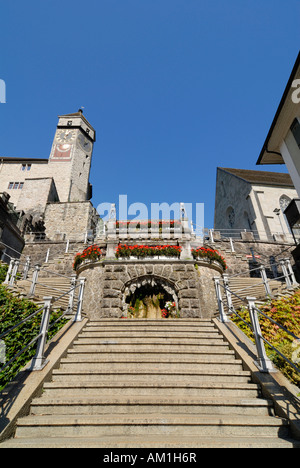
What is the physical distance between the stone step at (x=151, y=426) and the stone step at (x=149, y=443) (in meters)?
0.15

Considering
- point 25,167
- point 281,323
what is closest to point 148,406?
point 281,323

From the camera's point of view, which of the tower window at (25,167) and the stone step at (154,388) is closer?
the stone step at (154,388)

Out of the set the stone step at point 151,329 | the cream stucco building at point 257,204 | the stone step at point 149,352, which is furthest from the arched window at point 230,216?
the stone step at point 149,352

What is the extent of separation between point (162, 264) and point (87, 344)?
17.2ft

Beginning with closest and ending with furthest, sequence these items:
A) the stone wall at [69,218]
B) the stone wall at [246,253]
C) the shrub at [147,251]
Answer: the shrub at [147,251]
the stone wall at [246,253]
the stone wall at [69,218]

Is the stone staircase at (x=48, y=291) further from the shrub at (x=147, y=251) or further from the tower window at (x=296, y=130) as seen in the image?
the tower window at (x=296, y=130)

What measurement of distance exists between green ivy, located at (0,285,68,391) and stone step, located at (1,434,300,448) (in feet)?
6.99

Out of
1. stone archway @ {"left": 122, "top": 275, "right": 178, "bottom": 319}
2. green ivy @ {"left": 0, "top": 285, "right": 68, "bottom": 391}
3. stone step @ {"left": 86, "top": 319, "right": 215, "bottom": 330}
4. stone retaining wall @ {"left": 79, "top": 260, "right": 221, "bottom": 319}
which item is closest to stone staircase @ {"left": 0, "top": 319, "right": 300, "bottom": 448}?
stone step @ {"left": 86, "top": 319, "right": 215, "bottom": 330}

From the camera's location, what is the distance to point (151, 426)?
3.01 meters

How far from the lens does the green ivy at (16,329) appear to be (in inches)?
188

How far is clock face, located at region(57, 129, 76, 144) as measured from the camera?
4119cm

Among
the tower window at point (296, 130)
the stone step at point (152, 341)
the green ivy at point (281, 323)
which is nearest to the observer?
the green ivy at point (281, 323)

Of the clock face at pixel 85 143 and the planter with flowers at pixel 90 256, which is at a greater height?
the clock face at pixel 85 143
